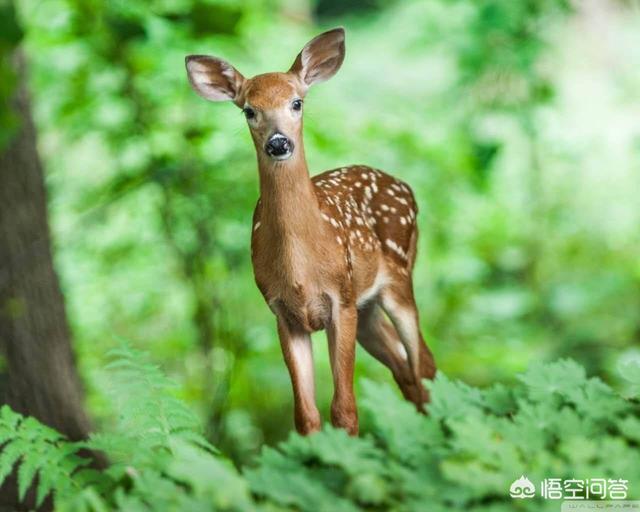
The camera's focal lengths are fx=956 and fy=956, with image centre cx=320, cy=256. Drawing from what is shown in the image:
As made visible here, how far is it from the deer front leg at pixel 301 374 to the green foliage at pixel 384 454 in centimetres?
17

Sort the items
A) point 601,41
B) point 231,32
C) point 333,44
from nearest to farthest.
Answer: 1. point 333,44
2. point 231,32
3. point 601,41

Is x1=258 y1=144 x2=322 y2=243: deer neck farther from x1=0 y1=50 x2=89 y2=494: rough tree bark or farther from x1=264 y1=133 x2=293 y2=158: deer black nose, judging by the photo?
x1=0 y1=50 x2=89 y2=494: rough tree bark

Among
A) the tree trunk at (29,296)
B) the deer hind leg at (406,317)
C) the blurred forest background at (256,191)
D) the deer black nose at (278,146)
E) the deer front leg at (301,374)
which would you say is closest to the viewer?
the deer black nose at (278,146)

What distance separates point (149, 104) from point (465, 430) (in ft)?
11.0

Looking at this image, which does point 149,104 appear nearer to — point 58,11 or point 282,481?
point 58,11

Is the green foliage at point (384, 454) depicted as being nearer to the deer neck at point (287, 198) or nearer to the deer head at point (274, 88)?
the deer neck at point (287, 198)

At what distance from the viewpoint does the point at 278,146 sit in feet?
6.80

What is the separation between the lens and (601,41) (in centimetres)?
1075

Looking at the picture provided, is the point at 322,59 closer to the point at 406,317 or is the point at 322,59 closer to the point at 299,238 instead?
the point at 299,238

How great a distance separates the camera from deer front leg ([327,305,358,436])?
2.19 meters

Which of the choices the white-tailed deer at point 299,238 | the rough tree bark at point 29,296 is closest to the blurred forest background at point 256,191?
the rough tree bark at point 29,296

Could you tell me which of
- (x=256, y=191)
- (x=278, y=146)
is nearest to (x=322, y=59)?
(x=278, y=146)

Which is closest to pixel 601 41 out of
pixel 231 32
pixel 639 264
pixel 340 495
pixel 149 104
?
pixel 639 264

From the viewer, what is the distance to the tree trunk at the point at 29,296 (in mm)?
3488
